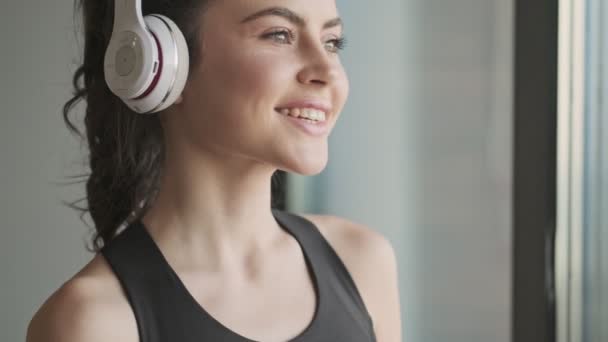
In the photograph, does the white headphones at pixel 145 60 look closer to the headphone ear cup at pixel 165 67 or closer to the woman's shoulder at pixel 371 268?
the headphone ear cup at pixel 165 67

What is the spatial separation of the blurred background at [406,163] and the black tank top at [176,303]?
2.81 feet

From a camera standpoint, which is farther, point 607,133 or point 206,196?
point 607,133

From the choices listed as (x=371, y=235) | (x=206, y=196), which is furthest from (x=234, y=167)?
(x=371, y=235)

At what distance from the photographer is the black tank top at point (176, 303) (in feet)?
4.05

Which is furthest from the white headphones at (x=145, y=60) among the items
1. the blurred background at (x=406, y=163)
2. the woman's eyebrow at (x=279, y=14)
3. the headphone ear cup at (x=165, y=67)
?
the blurred background at (x=406, y=163)

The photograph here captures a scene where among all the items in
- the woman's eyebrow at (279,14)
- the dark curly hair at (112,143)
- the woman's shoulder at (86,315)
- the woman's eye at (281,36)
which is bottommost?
the woman's shoulder at (86,315)

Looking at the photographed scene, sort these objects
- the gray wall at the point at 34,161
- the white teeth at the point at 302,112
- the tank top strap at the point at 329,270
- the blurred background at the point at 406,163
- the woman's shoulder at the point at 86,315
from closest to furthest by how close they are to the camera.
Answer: the woman's shoulder at the point at 86,315, the white teeth at the point at 302,112, the tank top strap at the point at 329,270, the blurred background at the point at 406,163, the gray wall at the point at 34,161

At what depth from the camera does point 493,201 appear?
2211 mm

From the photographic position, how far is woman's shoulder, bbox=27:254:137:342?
1159mm

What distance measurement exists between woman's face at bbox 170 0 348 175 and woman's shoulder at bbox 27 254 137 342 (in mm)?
264

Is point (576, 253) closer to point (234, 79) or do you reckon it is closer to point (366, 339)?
point (366, 339)

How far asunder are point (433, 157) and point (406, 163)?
78 millimetres

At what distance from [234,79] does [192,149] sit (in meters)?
0.14

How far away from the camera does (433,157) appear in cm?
229
